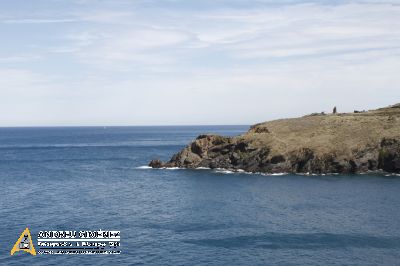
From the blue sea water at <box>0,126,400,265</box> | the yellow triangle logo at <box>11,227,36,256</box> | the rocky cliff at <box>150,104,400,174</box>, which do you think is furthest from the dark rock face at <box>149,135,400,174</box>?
the yellow triangle logo at <box>11,227,36,256</box>

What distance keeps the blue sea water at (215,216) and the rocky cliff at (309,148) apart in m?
9.20

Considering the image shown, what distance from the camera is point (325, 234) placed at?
7131cm

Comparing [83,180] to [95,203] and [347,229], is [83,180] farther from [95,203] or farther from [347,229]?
[347,229]

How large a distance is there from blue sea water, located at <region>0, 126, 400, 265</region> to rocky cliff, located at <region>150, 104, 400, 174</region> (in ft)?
30.2

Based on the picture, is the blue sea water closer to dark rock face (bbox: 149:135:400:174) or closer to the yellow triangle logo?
the yellow triangle logo

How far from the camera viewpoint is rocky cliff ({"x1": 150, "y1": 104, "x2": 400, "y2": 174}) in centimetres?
13325

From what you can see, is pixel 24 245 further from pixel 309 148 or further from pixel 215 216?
pixel 309 148

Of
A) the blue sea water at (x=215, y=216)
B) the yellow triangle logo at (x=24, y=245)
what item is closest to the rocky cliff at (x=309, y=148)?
the blue sea water at (x=215, y=216)

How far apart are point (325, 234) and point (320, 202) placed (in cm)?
2380

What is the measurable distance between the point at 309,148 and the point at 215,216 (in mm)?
62584

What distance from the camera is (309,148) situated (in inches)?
5458

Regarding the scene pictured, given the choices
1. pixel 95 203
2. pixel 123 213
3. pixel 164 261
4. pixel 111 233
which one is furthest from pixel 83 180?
pixel 164 261

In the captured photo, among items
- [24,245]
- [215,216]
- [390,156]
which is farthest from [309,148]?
[24,245]

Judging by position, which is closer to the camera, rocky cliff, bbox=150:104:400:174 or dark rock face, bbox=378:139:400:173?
dark rock face, bbox=378:139:400:173
